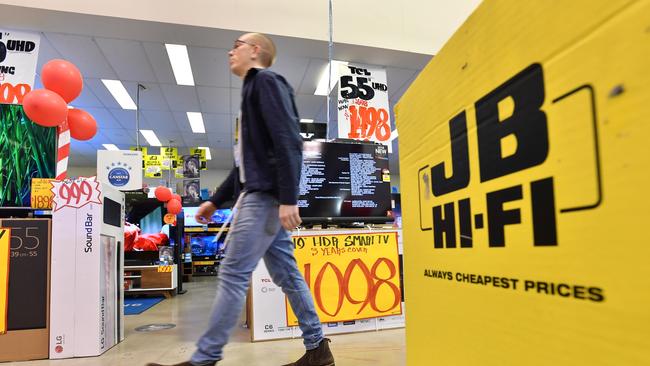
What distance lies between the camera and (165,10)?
15.4ft

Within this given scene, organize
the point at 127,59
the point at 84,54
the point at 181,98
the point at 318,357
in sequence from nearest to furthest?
the point at 318,357, the point at 84,54, the point at 127,59, the point at 181,98

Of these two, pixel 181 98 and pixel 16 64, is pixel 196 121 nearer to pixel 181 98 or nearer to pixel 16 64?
pixel 181 98

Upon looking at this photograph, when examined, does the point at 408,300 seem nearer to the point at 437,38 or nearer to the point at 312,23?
the point at 312,23

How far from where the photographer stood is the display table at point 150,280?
17.4 ft

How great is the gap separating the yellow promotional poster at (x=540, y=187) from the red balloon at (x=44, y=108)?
2911 millimetres

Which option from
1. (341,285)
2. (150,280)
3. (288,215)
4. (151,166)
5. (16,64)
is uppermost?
(16,64)

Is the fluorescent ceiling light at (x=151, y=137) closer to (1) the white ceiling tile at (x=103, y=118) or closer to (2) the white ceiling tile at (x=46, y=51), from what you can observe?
(1) the white ceiling tile at (x=103, y=118)

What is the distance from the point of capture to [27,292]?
234cm

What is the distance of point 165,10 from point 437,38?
3.48 metres

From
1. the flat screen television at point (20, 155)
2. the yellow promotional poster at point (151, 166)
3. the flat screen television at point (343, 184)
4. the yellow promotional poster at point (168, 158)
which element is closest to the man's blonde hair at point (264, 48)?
the flat screen television at point (343, 184)

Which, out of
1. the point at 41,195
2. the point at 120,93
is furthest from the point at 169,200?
the point at 41,195

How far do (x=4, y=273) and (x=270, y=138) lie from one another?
189cm

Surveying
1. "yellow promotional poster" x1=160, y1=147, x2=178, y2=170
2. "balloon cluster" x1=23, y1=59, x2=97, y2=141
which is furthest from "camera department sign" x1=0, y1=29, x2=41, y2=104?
"yellow promotional poster" x1=160, y1=147, x2=178, y2=170

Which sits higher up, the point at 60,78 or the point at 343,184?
the point at 60,78
